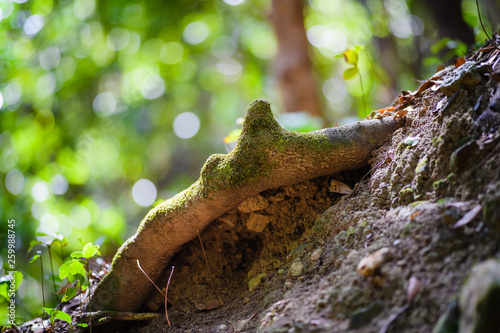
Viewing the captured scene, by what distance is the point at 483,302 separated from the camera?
95 cm

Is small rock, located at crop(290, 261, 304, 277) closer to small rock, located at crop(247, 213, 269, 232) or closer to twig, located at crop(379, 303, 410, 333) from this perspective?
small rock, located at crop(247, 213, 269, 232)

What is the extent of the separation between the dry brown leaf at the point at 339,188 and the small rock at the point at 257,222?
0.45 metres

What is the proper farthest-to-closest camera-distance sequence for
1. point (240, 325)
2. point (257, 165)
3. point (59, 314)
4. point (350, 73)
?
1. point (350, 73)
2. point (59, 314)
3. point (257, 165)
4. point (240, 325)

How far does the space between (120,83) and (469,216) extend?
11015 mm

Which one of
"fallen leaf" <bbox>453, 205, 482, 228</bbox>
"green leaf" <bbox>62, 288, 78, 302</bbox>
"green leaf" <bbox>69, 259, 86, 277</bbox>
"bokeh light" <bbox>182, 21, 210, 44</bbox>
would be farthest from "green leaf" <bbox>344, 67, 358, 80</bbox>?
"bokeh light" <bbox>182, 21, 210, 44</bbox>

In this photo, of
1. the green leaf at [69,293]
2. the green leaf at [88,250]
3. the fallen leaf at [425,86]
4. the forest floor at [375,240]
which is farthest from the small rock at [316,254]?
the green leaf at [69,293]

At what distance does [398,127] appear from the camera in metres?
2.14

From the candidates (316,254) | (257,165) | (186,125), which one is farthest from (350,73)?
(186,125)

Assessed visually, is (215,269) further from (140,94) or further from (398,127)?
(140,94)

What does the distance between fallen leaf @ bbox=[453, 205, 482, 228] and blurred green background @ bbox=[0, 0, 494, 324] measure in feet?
6.46

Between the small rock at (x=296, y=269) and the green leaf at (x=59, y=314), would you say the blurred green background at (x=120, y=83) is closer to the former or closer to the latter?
the green leaf at (x=59, y=314)

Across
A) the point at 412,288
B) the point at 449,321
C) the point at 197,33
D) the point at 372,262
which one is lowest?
the point at 449,321

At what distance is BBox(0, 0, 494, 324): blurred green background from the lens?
16.0 ft

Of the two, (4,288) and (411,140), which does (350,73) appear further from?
(4,288)
